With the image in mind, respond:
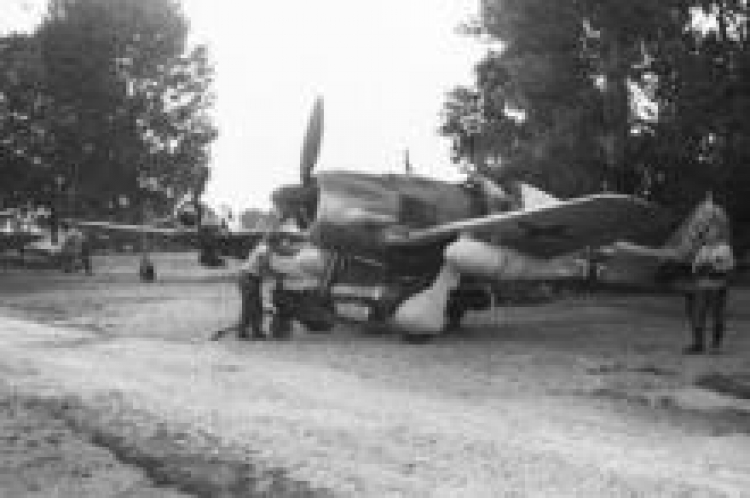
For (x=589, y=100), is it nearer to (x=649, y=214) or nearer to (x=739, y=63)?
(x=739, y=63)

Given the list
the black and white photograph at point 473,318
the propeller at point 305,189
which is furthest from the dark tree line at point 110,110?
the propeller at point 305,189

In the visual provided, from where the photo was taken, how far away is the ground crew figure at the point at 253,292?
48.0ft

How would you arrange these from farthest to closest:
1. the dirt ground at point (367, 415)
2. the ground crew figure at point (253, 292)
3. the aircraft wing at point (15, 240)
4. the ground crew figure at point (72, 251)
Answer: the aircraft wing at point (15, 240)
the ground crew figure at point (72, 251)
the ground crew figure at point (253, 292)
the dirt ground at point (367, 415)

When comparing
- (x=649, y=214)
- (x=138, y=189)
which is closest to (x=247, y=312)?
(x=649, y=214)

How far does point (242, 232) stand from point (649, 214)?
9.63m

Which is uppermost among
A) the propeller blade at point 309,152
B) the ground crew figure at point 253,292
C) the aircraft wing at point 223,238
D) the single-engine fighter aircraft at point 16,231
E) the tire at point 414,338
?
the propeller blade at point 309,152

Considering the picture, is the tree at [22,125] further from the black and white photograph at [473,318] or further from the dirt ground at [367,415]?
the dirt ground at [367,415]

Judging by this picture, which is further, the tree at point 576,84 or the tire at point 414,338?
the tree at point 576,84

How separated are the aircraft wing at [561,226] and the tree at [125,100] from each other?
36947 millimetres

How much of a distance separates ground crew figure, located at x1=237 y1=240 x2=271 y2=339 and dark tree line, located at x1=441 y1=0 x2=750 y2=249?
34.1 feet

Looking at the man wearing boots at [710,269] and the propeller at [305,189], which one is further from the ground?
the propeller at [305,189]

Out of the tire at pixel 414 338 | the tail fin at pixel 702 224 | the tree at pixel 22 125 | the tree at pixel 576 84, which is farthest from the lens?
the tree at pixel 22 125

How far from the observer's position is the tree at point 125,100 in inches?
1906

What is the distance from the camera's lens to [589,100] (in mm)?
22516
